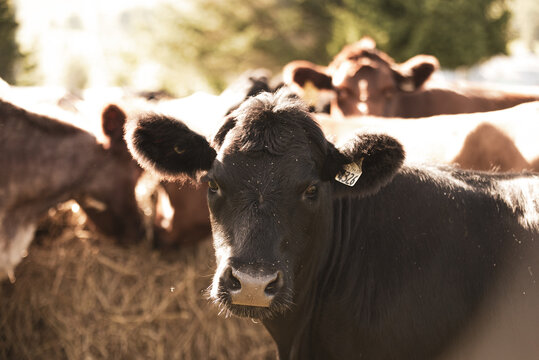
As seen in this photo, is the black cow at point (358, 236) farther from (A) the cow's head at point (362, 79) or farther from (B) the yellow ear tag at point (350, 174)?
(A) the cow's head at point (362, 79)

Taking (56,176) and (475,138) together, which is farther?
(56,176)

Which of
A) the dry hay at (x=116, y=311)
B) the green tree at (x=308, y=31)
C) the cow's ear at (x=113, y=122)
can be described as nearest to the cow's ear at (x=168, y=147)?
the cow's ear at (x=113, y=122)

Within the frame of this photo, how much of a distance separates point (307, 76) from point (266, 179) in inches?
174

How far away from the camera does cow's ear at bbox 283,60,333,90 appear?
6.60 meters

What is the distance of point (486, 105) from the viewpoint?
6281 millimetres

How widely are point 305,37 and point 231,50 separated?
3.21m

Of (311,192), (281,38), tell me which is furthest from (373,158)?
(281,38)

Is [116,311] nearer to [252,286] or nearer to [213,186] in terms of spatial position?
[213,186]

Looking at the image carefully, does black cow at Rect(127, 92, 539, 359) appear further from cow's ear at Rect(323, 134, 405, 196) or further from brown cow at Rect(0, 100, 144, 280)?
brown cow at Rect(0, 100, 144, 280)

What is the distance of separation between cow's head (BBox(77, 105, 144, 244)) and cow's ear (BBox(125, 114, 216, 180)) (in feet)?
5.81

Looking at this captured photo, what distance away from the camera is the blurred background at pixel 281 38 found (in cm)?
1880

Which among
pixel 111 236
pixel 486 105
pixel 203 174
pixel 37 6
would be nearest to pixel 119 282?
pixel 111 236

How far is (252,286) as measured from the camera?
2199 millimetres

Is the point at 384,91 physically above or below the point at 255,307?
below
